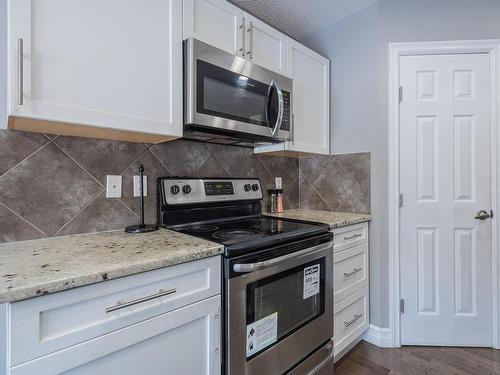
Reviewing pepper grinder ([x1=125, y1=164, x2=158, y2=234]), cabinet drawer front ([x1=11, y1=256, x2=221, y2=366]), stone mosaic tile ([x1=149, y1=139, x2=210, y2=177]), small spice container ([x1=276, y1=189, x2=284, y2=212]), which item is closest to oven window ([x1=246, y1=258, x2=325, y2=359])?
cabinet drawer front ([x1=11, y1=256, x2=221, y2=366])

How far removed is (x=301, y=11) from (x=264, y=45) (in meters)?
0.71

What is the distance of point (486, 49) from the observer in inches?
77.5

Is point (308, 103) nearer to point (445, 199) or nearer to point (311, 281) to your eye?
point (445, 199)

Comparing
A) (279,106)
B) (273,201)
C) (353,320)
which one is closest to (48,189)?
(279,106)

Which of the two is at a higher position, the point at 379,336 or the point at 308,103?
the point at 308,103

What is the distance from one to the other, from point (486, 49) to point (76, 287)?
9.05 ft

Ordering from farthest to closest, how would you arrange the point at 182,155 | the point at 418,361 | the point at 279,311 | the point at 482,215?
the point at 482,215 < the point at 418,361 < the point at 182,155 < the point at 279,311

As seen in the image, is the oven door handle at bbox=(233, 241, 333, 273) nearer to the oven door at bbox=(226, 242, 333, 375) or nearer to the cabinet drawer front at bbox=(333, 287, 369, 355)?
the oven door at bbox=(226, 242, 333, 375)

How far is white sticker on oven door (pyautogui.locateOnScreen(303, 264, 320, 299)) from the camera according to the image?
58.7 inches

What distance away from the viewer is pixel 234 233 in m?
1.44

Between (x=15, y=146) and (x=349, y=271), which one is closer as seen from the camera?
(x=15, y=146)

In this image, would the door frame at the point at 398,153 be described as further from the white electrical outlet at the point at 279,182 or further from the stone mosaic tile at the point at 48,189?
the stone mosaic tile at the point at 48,189

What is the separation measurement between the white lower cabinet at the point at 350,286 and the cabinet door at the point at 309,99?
0.72 m

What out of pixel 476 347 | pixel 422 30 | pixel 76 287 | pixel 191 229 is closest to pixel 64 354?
pixel 76 287
